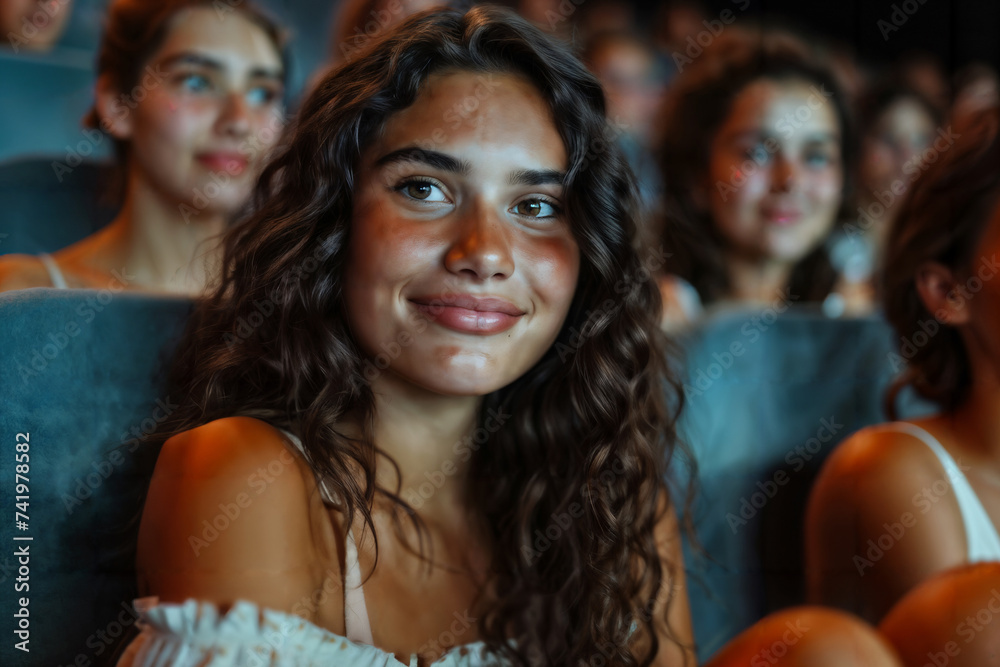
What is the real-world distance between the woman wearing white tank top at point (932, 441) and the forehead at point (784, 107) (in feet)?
0.66

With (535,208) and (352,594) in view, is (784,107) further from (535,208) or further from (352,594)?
(352,594)

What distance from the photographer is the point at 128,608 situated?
743 mm

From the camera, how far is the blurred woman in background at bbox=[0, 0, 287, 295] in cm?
100

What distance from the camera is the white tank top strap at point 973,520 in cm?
88

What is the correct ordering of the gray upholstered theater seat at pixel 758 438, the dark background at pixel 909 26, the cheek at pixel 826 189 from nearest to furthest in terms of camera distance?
1. the gray upholstered theater seat at pixel 758 438
2. the dark background at pixel 909 26
3. the cheek at pixel 826 189

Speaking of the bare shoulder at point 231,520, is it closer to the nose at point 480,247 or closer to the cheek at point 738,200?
the nose at point 480,247

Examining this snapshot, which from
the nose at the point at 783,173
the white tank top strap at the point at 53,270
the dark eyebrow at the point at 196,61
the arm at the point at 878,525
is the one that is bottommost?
the arm at the point at 878,525

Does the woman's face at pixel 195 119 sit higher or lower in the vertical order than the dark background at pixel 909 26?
lower

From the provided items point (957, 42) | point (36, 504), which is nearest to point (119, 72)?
point (36, 504)


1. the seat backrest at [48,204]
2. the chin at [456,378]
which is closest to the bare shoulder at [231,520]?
the chin at [456,378]

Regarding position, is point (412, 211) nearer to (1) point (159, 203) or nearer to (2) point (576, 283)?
(2) point (576, 283)

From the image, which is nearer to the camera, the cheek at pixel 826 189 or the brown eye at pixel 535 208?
the brown eye at pixel 535 208

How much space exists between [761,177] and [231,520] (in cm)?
84

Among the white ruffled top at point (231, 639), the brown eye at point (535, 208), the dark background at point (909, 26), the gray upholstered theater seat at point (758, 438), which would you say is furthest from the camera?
the dark background at point (909, 26)
